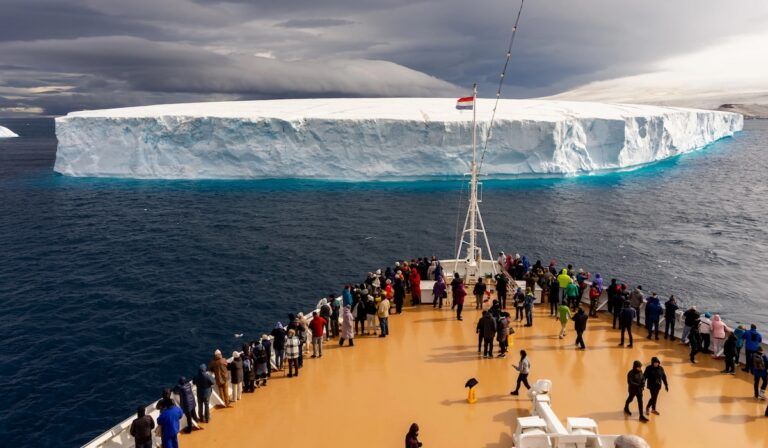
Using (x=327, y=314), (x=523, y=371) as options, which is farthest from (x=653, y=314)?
(x=327, y=314)

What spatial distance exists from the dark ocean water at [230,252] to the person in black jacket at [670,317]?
10.3m

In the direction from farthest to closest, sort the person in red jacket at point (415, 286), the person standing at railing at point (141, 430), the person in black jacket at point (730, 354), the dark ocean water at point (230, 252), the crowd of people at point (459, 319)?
the dark ocean water at point (230, 252) < the person in red jacket at point (415, 286) < the person in black jacket at point (730, 354) < the crowd of people at point (459, 319) < the person standing at railing at point (141, 430)

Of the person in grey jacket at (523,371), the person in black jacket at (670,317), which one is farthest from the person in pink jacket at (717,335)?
the person in grey jacket at (523,371)

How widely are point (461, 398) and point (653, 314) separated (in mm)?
5531

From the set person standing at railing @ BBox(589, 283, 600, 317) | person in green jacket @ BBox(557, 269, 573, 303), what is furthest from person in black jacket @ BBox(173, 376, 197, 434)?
person standing at railing @ BBox(589, 283, 600, 317)

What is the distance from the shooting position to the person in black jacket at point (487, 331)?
38.0ft

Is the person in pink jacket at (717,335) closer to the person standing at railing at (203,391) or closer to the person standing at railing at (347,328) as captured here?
the person standing at railing at (347,328)

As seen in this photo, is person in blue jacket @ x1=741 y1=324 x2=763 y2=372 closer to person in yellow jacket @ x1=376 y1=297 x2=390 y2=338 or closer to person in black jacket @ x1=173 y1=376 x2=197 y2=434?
person in yellow jacket @ x1=376 y1=297 x2=390 y2=338

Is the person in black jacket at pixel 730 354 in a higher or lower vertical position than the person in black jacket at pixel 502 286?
lower

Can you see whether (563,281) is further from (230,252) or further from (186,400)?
(230,252)

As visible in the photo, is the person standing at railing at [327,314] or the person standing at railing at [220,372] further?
the person standing at railing at [327,314]

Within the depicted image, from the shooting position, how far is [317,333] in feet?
38.4

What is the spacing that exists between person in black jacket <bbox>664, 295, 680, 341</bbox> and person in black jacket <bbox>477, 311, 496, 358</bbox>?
14.0ft

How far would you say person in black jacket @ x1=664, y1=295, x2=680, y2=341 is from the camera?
489 inches
